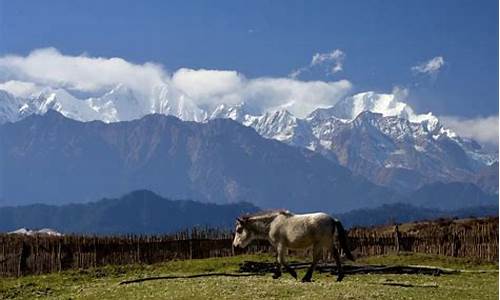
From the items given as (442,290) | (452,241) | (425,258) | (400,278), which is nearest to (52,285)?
(400,278)

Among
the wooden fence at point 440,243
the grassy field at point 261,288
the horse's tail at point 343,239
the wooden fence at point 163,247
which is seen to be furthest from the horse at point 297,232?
the wooden fence at point 440,243

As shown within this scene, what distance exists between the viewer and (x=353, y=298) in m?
19.6

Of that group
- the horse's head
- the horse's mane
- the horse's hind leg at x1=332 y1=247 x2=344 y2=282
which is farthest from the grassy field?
the horse's mane

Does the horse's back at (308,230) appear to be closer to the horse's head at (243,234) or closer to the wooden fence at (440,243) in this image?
the horse's head at (243,234)

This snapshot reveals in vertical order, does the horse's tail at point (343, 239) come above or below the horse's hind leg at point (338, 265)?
above

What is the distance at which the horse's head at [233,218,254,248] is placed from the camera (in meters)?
27.2

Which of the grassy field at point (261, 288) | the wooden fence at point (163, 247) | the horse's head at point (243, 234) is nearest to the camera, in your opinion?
the grassy field at point (261, 288)

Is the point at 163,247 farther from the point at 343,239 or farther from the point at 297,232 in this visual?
the point at 343,239

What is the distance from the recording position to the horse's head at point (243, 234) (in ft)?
89.3

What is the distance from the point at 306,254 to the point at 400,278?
50.2ft

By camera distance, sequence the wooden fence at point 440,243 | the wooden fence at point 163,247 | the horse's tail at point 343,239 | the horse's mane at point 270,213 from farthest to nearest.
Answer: the wooden fence at point 440,243
the wooden fence at point 163,247
the horse's mane at point 270,213
the horse's tail at point 343,239

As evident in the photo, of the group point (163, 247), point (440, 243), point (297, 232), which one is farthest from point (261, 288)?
point (440, 243)

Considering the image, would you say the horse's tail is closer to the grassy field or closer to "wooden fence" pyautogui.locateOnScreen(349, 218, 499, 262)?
the grassy field

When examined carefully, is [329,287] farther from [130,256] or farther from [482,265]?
[130,256]
